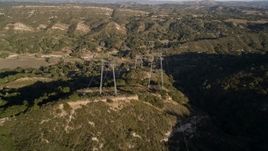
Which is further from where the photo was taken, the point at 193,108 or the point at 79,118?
the point at 193,108

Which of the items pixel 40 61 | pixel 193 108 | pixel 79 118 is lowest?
pixel 40 61

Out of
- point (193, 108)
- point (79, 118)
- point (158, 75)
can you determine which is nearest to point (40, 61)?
point (158, 75)

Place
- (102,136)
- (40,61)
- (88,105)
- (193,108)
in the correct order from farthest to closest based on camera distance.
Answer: (40,61), (193,108), (88,105), (102,136)

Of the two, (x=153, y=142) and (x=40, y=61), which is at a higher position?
(x=153, y=142)

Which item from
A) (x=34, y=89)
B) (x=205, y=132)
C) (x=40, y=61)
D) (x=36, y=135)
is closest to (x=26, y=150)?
(x=36, y=135)

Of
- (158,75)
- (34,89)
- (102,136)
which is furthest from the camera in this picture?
(158,75)

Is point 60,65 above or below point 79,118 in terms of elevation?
below

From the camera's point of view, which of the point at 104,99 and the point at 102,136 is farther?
the point at 104,99

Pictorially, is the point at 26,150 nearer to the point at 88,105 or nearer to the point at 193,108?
the point at 88,105

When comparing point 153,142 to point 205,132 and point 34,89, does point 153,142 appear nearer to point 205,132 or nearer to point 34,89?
point 205,132
